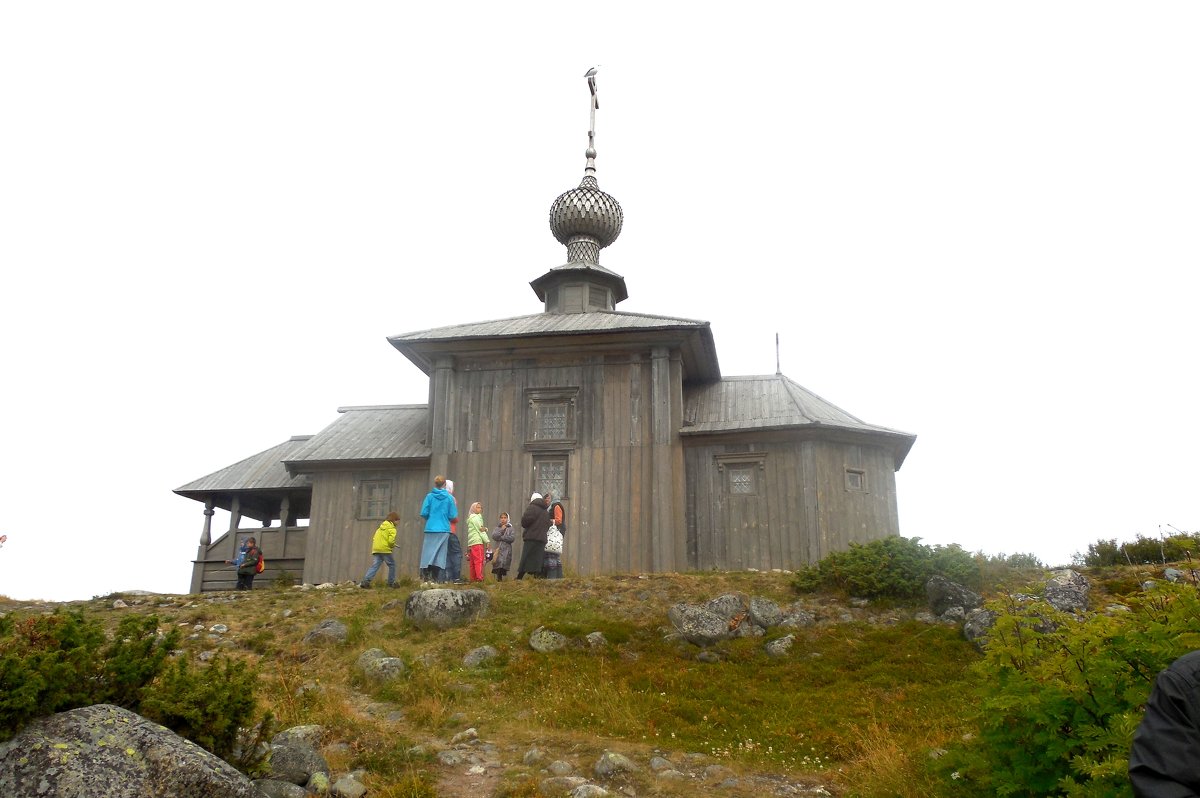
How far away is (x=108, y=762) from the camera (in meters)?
6.64

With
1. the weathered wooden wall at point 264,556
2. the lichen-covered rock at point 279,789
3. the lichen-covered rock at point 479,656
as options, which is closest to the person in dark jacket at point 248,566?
the weathered wooden wall at point 264,556

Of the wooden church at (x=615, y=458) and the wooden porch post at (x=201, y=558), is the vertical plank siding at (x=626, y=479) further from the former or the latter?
the wooden porch post at (x=201, y=558)

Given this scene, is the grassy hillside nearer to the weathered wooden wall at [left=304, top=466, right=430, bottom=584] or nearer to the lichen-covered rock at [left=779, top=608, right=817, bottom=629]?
the lichen-covered rock at [left=779, top=608, right=817, bottom=629]

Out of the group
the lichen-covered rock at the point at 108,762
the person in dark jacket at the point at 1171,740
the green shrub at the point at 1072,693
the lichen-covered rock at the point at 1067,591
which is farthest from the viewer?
the lichen-covered rock at the point at 1067,591

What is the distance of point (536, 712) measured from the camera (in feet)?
35.2

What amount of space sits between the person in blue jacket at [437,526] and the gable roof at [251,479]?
7.21 m

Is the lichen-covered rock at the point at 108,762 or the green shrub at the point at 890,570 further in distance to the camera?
the green shrub at the point at 890,570

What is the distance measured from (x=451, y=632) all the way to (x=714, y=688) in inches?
154

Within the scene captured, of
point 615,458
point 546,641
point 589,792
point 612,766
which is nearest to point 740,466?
point 615,458

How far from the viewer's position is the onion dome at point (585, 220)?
25.2 m

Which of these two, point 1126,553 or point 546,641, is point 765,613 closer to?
point 546,641

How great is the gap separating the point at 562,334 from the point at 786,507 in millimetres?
5662

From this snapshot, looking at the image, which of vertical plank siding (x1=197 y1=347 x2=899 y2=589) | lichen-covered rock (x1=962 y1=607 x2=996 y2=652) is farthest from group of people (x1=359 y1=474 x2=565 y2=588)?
lichen-covered rock (x1=962 y1=607 x2=996 y2=652)

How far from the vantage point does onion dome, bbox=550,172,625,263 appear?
25234 mm
